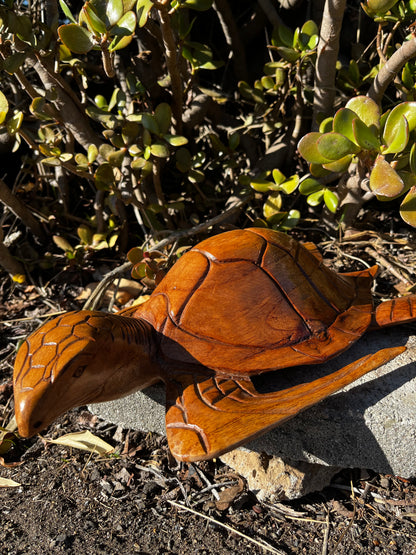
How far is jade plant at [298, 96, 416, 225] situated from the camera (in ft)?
4.39

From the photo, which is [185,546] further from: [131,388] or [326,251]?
[326,251]

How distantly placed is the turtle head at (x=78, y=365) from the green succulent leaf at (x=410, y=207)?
857 mm

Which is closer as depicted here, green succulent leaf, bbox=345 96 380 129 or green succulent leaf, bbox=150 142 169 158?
green succulent leaf, bbox=345 96 380 129

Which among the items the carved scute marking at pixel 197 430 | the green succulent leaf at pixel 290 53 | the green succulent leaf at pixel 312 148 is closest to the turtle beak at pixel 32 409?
the carved scute marking at pixel 197 430

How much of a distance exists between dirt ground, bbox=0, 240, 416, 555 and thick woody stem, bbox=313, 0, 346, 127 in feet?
4.74

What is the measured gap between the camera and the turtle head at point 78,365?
1147 millimetres

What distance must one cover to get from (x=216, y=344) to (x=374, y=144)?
732 mm

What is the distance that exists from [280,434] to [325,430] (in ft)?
0.44

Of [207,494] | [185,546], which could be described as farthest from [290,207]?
[185,546]

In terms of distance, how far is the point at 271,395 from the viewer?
1296mm

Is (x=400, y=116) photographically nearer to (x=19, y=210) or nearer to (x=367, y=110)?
(x=367, y=110)

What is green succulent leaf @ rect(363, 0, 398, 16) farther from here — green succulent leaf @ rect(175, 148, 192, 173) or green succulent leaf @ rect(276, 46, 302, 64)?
green succulent leaf @ rect(175, 148, 192, 173)

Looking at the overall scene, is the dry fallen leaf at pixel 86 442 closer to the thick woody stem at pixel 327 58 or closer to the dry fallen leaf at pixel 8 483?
the dry fallen leaf at pixel 8 483

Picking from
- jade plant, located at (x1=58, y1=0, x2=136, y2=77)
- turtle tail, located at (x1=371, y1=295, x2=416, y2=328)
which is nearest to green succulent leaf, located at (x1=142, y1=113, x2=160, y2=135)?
jade plant, located at (x1=58, y1=0, x2=136, y2=77)
